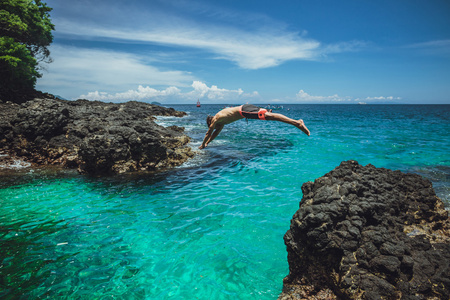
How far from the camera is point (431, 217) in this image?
4965mm

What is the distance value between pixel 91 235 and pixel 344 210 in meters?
6.31

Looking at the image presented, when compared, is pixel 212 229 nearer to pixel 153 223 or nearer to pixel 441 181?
pixel 153 223

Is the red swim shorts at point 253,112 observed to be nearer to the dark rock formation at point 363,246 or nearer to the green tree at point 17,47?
the dark rock formation at point 363,246

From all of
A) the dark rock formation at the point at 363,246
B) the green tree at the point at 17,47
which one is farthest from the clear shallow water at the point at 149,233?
the green tree at the point at 17,47

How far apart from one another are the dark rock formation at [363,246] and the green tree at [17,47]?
30797mm

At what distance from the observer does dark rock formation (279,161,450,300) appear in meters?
2.97

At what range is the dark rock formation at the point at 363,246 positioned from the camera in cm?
297

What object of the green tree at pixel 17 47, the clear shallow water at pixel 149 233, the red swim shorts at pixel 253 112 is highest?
the green tree at pixel 17 47

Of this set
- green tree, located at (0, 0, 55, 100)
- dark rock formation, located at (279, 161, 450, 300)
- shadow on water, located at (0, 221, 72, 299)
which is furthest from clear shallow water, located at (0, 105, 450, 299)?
green tree, located at (0, 0, 55, 100)

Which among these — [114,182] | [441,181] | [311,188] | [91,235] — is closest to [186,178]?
[114,182]

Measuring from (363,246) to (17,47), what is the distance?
109 ft

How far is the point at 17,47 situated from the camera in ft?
74.7

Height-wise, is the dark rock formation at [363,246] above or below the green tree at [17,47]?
below

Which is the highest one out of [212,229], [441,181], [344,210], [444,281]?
[344,210]
